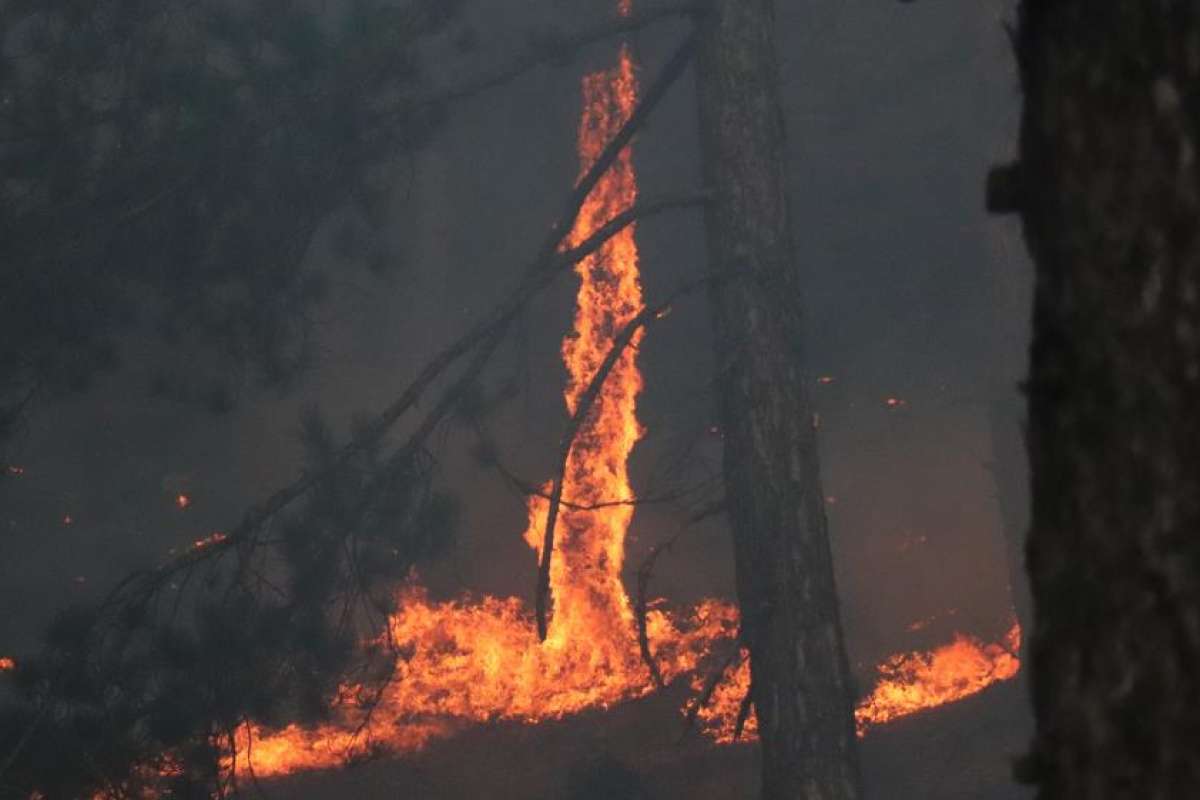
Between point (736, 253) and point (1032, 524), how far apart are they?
6002 mm

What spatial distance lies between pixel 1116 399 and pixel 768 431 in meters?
5.69

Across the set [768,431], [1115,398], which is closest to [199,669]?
[768,431]

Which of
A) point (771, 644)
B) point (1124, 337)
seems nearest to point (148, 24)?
point (771, 644)

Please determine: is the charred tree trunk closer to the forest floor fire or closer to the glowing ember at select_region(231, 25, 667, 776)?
the forest floor fire

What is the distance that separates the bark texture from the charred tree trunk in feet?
17.9

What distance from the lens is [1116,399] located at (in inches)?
45.6

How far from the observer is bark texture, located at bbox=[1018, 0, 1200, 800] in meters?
1.10

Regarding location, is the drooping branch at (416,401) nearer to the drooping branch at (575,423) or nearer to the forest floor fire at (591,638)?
the drooping branch at (575,423)

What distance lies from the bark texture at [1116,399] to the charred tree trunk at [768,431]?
5.45m

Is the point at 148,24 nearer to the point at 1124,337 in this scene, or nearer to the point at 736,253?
the point at 736,253

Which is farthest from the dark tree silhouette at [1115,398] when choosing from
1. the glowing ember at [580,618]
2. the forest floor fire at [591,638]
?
the glowing ember at [580,618]

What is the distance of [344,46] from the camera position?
7.52 metres

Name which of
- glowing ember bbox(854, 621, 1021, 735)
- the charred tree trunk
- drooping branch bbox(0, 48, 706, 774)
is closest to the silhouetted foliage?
drooping branch bbox(0, 48, 706, 774)

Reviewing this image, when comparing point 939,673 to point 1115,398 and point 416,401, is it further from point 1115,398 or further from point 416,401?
point 1115,398
